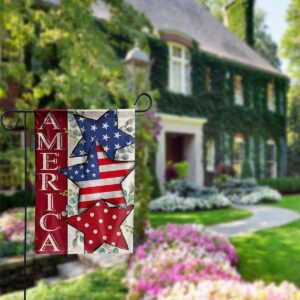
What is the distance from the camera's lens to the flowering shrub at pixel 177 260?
15.2 ft

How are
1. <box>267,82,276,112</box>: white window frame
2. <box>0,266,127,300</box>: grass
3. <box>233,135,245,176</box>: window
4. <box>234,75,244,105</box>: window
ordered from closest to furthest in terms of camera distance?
1. <box>0,266,127,300</box>: grass
2. <box>233,135,245,176</box>: window
3. <box>234,75,244,105</box>: window
4. <box>267,82,276,112</box>: white window frame

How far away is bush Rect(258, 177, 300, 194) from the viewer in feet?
56.2

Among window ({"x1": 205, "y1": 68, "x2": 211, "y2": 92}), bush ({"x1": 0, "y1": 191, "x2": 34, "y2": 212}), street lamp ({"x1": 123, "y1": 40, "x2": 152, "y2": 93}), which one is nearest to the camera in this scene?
street lamp ({"x1": 123, "y1": 40, "x2": 152, "y2": 93})

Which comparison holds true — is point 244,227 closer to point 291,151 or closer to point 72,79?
point 72,79

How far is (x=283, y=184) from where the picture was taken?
57.9 feet

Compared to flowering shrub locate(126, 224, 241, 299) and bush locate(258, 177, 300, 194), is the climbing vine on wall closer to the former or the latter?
bush locate(258, 177, 300, 194)

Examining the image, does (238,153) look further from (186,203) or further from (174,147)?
(186,203)

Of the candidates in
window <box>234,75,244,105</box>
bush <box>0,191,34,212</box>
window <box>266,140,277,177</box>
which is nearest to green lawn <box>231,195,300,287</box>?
bush <box>0,191,34,212</box>

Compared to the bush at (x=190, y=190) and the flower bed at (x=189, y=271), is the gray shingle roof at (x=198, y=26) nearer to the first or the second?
the bush at (x=190, y=190)

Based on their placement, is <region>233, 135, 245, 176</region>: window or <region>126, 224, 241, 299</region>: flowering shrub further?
<region>233, 135, 245, 176</region>: window

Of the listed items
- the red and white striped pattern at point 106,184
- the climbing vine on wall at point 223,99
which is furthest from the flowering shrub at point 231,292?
the climbing vine on wall at point 223,99

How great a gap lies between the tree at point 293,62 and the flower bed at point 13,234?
22500 millimetres

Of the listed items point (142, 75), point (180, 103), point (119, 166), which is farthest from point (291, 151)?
point (119, 166)

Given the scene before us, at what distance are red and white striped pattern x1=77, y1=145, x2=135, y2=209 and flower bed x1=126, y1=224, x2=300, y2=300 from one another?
210cm
